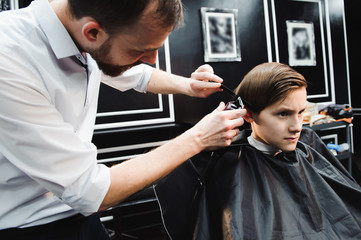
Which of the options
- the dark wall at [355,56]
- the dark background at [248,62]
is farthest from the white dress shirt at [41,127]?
the dark wall at [355,56]

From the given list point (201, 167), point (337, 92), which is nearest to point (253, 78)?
point (201, 167)

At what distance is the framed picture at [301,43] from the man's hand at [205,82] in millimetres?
2559

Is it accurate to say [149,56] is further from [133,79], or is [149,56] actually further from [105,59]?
[133,79]

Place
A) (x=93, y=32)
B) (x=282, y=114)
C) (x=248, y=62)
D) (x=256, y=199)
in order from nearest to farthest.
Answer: (x=93, y=32) < (x=256, y=199) < (x=282, y=114) < (x=248, y=62)

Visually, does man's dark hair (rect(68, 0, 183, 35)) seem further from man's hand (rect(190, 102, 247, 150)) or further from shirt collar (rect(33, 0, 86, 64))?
man's hand (rect(190, 102, 247, 150))

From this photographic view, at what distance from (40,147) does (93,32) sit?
0.44 meters

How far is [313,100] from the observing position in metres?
3.59

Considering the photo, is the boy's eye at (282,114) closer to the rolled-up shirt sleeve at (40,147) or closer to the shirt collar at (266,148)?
the shirt collar at (266,148)

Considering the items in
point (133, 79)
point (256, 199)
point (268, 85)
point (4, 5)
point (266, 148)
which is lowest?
point (256, 199)

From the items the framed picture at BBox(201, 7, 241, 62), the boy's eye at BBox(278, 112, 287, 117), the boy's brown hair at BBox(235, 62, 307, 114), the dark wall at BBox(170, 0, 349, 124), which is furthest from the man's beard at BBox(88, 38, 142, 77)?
the framed picture at BBox(201, 7, 241, 62)

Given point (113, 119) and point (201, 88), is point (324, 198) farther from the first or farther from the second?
point (113, 119)

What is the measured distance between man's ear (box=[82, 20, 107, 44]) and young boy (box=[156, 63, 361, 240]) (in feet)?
2.36

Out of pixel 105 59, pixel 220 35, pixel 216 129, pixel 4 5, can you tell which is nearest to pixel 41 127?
pixel 105 59

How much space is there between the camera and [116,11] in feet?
2.58
